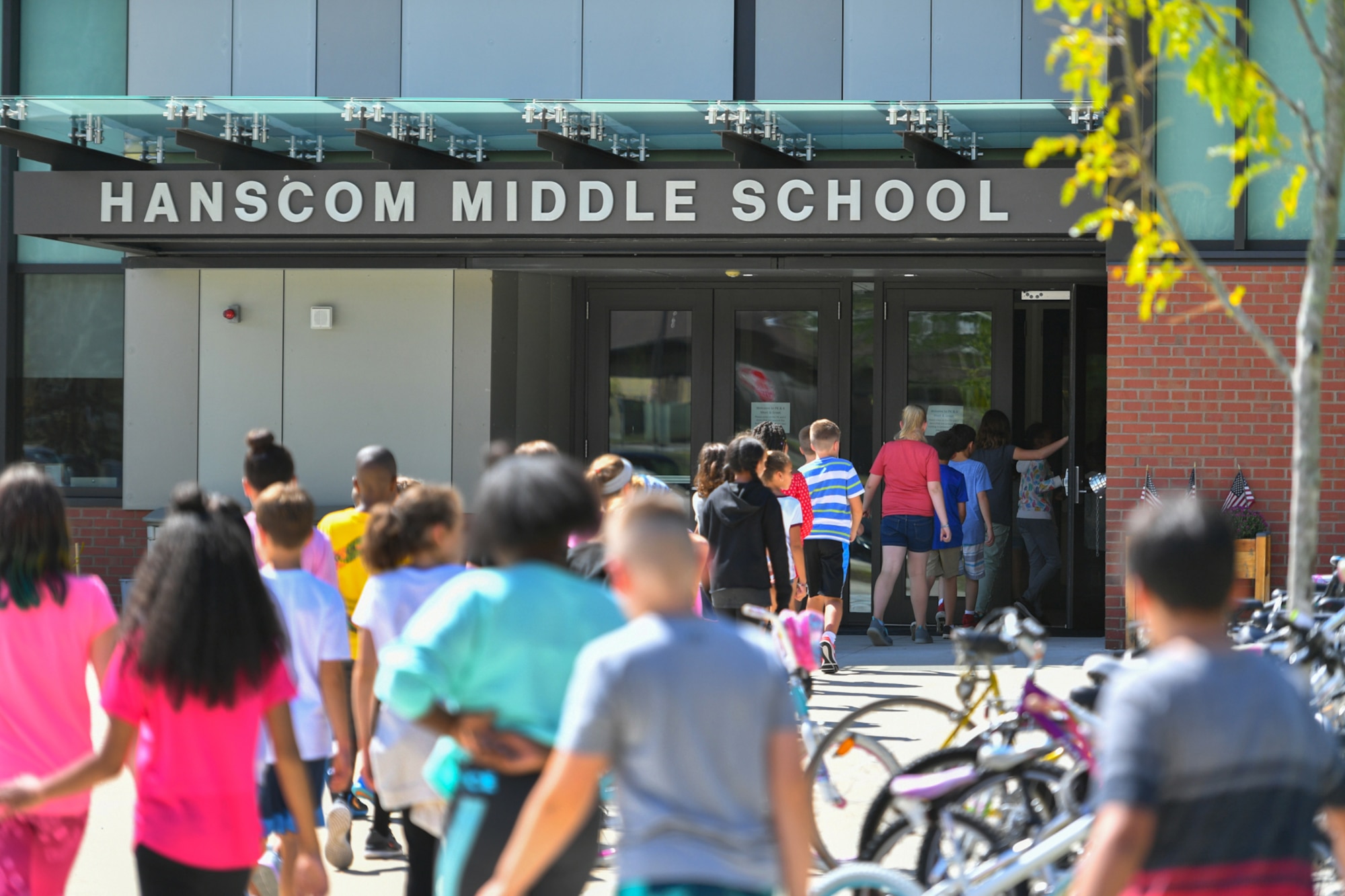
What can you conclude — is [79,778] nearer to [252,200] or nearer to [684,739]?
[684,739]

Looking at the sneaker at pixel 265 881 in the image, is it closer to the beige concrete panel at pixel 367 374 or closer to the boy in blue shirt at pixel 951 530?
the beige concrete panel at pixel 367 374

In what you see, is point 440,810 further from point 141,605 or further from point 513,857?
point 513,857

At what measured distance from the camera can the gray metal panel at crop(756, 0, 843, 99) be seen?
12.2m

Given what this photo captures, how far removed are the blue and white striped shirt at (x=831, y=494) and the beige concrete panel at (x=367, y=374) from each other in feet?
11.6

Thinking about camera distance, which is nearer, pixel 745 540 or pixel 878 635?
pixel 745 540

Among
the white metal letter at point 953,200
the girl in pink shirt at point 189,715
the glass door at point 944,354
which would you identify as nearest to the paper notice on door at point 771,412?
the glass door at point 944,354

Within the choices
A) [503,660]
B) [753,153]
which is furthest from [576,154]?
[503,660]


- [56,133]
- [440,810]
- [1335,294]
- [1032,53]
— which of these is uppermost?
[1032,53]

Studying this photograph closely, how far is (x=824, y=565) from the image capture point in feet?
34.7

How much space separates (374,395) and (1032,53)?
5870 mm

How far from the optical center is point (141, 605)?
3.54 m

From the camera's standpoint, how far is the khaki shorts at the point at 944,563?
1235 cm

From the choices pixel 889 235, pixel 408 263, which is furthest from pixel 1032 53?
pixel 408 263

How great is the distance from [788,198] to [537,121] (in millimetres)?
1894
